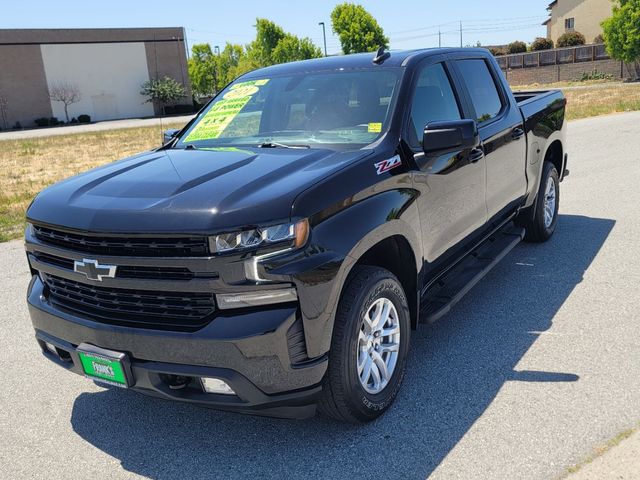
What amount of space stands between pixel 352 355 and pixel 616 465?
50.0 inches

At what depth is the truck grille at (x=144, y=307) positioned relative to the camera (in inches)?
109

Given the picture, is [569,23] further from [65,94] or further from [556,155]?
[556,155]

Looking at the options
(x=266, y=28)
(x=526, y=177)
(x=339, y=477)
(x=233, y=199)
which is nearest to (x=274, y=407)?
(x=339, y=477)

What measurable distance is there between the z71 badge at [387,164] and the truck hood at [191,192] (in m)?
0.10

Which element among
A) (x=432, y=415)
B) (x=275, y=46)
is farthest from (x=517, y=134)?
(x=275, y=46)

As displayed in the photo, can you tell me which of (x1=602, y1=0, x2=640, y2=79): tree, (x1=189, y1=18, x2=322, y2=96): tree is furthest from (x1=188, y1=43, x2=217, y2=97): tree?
(x1=602, y1=0, x2=640, y2=79): tree

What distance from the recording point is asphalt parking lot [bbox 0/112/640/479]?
2.98 m

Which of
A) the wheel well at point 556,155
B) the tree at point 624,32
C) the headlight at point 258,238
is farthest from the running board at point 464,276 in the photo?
the tree at point 624,32

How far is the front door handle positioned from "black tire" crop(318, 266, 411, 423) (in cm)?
142

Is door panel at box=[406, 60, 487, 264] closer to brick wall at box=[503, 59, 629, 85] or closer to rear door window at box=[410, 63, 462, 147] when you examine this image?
rear door window at box=[410, 63, 462, 147]

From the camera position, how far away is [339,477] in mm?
2865

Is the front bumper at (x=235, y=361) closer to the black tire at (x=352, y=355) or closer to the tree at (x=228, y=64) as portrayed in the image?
the black tire at (x=352, y=355)

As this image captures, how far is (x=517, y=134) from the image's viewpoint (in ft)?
17.3

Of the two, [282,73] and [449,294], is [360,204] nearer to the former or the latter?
[449,294]
